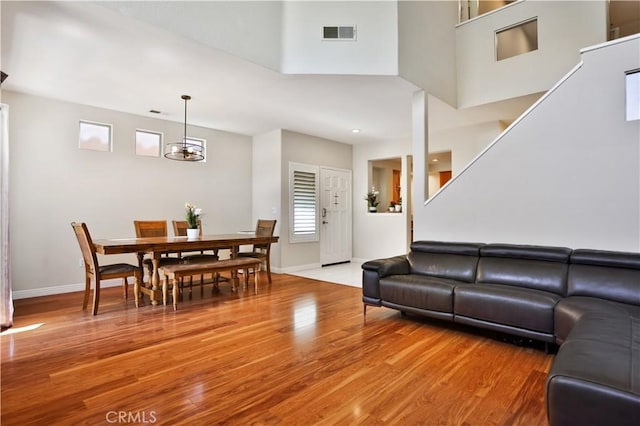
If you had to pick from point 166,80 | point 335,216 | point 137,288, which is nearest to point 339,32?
point 166,80

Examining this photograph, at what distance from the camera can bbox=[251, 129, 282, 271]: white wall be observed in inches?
249

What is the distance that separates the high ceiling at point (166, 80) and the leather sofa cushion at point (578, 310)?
2.85m

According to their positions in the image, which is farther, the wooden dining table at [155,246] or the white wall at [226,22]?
the wooden dining table at [155,246]

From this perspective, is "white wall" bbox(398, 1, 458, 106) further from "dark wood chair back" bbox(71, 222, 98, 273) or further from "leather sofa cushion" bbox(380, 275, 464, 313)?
"dark wood chair back" bbox(71, 222, 98, 273)

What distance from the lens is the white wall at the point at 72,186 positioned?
438 centimetres

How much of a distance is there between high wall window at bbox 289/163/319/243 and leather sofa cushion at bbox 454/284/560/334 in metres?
3.89

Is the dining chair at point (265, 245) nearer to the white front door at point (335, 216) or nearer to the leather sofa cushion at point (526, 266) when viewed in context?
the white front door at point (335, 216)

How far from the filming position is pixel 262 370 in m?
2.34

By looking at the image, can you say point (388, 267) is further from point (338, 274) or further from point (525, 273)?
point (338, 274)

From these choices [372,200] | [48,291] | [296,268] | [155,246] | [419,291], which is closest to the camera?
[419,291]

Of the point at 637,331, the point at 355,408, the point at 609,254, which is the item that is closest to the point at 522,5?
the point at 609,254

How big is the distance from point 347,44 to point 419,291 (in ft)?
9.36

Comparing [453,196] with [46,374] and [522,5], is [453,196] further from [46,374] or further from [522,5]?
[46,374]

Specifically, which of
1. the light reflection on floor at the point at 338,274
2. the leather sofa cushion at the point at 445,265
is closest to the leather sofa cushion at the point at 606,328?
the leather sofa cushion at the point at 445,265
